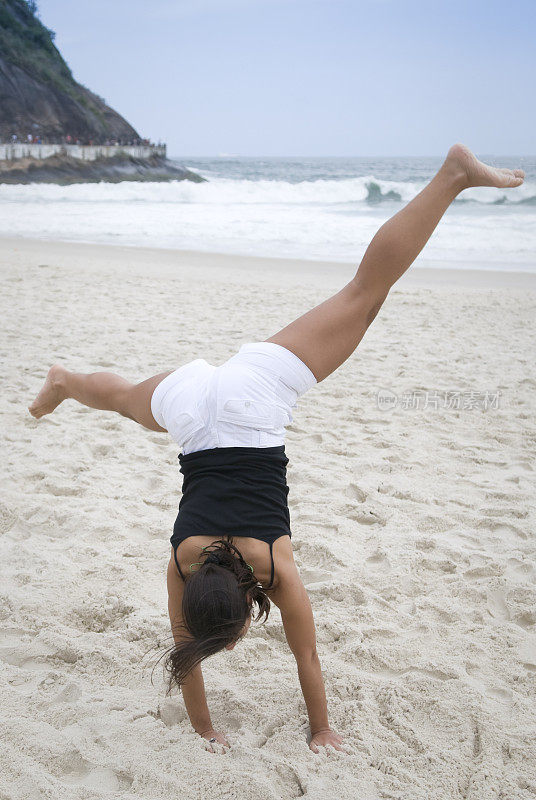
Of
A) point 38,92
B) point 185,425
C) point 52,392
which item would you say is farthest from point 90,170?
point 185,425

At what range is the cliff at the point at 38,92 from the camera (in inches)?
1468

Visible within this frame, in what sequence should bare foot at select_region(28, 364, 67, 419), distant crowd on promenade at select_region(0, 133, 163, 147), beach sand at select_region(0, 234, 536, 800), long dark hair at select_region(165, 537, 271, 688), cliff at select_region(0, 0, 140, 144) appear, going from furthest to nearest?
cliff at select_region(0, 0, 140, 144), distant crowd on promenade at select_region(0, 133, 163, 147), bare foot at select_region(28, 364, 67, 419), beach sand at select_region(0, 234, 536, 800), long dark hair at select_region(165, 537, 271, 688)

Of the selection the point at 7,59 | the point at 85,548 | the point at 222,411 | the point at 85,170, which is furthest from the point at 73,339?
the point at 7,59

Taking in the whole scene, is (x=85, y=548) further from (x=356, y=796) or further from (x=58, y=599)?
(x=356, y=796)

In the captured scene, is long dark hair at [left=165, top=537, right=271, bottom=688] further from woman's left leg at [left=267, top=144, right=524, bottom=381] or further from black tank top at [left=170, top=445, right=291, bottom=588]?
woman's left leg at [left=267, top=144, right=524, bottom=381]

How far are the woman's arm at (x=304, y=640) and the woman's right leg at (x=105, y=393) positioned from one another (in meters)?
0.64

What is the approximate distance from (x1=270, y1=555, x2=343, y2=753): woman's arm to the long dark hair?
0.09 metres

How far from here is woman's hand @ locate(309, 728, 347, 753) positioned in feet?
5.87

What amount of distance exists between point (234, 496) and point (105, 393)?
808mm

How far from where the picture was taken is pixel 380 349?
5.68m

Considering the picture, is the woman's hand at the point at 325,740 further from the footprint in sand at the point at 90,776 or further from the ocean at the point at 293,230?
the ocean at the point at 293,230

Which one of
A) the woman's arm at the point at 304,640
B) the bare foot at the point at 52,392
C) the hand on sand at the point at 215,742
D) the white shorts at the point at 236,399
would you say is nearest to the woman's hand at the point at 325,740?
the woman's arm at the point at 304,640

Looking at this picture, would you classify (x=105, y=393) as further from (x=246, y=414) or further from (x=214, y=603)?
(x=214, y=603)

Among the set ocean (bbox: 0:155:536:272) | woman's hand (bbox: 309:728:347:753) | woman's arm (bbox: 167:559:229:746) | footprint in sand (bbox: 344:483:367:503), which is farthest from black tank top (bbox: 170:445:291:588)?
ocean (bbox: 0:155:536:272)
